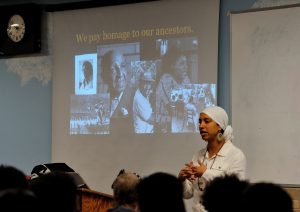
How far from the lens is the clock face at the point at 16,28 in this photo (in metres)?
5.88

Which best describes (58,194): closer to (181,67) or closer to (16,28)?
(181,67)

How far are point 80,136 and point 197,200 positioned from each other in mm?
2149

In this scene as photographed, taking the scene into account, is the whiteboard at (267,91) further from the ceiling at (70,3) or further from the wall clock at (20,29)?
the wall clock at (20,29)

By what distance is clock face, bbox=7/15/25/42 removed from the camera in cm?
588

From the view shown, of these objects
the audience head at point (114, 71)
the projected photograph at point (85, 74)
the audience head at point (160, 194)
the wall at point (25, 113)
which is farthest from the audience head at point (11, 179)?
the wall at point (25, 113)

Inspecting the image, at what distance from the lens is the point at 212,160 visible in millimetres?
3721

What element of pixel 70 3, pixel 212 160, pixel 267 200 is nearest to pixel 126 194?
pixel 212 160

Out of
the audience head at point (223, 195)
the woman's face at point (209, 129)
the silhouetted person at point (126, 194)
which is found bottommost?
the silhouetted person at point (126, 194)

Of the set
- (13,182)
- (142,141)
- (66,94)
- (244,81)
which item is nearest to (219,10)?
(244,81)

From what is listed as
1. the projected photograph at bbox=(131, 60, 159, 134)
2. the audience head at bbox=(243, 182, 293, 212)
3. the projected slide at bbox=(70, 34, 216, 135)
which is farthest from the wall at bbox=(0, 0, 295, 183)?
the audience head at bbox=(243, 182, 293, 212)

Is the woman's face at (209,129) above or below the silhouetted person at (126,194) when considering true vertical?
above

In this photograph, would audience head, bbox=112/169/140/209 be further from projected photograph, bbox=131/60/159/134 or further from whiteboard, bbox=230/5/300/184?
projected photograph, bbox=131/60/159/134

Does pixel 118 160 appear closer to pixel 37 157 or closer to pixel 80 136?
pixel 80 136

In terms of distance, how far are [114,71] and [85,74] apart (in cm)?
32
